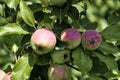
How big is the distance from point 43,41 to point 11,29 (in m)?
0.17

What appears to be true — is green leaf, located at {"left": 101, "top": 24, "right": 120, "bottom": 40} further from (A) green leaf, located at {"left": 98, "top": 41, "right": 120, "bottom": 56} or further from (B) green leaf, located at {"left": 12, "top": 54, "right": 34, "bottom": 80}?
(B) green leaf, located at {"left": 12, "top": 54, "right": 34, "bottom": 80}

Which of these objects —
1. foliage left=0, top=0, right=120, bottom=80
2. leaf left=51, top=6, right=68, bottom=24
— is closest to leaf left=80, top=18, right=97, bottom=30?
A: foliage left=0, top=0, right=120, bottom=80

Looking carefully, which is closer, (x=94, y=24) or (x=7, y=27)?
(x=7, y=27)

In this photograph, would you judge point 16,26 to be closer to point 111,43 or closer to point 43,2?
point 43,2

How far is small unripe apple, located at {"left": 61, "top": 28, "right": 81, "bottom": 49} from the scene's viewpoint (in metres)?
1.58

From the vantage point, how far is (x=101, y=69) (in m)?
1.70

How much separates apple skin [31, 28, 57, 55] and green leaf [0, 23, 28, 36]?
93 millimetres

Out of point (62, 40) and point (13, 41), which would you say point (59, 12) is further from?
point (13, 41)

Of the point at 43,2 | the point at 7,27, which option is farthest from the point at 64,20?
the point at 7,27

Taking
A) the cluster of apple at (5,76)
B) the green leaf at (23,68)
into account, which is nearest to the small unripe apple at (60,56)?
the green leaf at (23,68)

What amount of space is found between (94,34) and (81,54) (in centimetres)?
11

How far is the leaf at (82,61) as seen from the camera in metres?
1.57

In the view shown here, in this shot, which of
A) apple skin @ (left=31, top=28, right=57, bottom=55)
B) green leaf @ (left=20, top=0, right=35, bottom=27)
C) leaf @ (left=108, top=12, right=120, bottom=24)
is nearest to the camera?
apple skin @ (left=31, top=28, right=57, bottom=55)

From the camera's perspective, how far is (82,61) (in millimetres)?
1574
